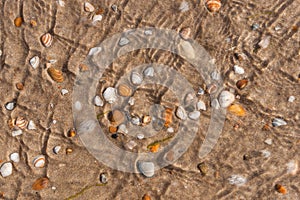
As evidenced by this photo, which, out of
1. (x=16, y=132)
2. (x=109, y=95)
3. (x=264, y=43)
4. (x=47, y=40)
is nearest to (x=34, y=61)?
(x=47, y=40)

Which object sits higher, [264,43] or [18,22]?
[264,43]

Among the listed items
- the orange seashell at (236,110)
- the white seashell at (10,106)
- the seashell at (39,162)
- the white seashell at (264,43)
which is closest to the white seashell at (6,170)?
the seashell at (39,162)

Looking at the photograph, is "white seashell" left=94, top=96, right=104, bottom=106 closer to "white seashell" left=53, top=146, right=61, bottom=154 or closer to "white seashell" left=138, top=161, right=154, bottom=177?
"white seashell" left=53, top=146, right=61, bottom=154

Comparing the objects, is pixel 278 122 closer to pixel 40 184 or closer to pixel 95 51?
pixel 95 51

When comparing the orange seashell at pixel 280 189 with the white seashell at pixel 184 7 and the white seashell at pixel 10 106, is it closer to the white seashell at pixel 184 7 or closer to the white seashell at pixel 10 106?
the white seashell at pixel 184 7

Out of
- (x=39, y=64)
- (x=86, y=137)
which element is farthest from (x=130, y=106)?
(x=39, y=64)
